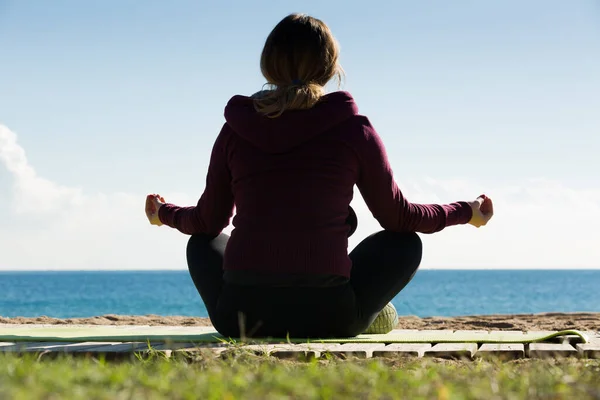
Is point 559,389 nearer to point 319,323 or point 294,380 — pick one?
point 294,380

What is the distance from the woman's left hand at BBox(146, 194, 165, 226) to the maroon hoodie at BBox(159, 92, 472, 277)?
77cm

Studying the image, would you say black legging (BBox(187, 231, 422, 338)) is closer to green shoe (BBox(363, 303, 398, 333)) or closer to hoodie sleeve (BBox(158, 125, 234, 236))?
hoodie sleeve (BBox(158, 125, 234, 236))

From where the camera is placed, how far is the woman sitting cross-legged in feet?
12.5

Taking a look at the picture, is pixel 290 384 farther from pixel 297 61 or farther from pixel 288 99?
pixel 297 61

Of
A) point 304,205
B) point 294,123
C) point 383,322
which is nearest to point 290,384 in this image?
point 304,205

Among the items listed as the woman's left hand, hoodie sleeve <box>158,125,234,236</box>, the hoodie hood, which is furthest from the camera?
the woman's left hand

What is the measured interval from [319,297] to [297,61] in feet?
3.99

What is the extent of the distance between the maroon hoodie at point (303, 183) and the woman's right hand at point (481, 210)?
55cm

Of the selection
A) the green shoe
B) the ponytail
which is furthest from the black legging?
the ponytail

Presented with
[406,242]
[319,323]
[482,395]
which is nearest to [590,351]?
[406,242]

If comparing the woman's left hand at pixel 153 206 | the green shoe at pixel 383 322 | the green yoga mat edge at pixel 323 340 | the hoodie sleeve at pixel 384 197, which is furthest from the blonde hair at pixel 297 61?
the green shoe at pixel 383 322

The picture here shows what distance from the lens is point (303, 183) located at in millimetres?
3803

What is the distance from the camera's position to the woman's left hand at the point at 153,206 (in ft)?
15.1

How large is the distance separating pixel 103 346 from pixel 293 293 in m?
1.03
